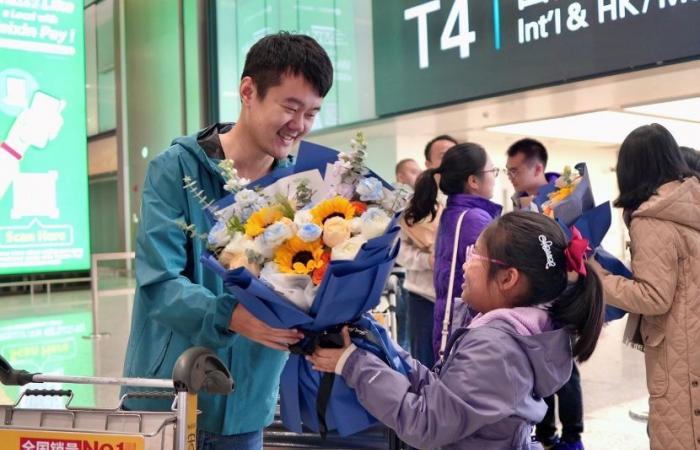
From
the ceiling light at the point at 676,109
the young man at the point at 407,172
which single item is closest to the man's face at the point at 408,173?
the young man at the point at 407,172

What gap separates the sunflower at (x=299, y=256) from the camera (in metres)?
1.24

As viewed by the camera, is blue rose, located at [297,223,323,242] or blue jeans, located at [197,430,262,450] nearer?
blue rose, located at [297,223,323,242]

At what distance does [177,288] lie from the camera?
4.53 ft

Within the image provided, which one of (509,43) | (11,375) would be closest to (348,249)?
(11,375)

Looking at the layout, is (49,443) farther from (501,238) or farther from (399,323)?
(399,323)

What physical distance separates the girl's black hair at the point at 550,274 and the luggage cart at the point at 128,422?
696 millimetres

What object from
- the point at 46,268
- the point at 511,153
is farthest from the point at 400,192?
the point at 46,268

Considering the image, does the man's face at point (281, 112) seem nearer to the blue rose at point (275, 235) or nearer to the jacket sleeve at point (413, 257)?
the blue rose at point (275, 235)

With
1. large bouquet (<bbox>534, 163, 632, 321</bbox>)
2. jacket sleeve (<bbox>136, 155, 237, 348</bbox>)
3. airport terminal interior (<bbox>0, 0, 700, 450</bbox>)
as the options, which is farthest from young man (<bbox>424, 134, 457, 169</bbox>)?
jacket sleeve (<bbox>136, 155, 237, 348</bbox>)

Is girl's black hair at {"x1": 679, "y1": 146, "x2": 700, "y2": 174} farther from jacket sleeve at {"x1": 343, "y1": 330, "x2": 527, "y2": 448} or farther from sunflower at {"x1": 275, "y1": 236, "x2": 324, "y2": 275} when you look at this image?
sunflower at {"x1": 275, "y1": 236, "x2": 324, "y2": 275}

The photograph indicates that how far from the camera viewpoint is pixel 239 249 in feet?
4.17

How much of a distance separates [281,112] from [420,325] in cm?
237

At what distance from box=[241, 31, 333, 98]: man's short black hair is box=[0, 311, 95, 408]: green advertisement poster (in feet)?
8.28

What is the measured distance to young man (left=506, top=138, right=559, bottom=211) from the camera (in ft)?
12.9
